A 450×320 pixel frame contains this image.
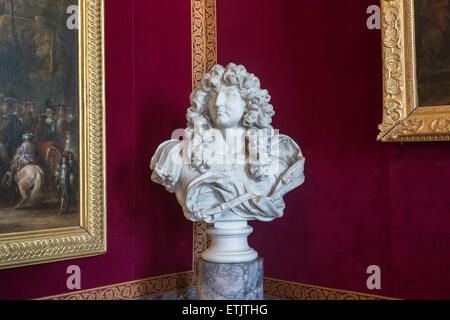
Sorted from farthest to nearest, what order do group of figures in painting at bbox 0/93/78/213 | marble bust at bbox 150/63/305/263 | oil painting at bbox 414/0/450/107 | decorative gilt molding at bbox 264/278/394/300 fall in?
decorative gilt molding at bbox 264/278/394/300 → group of figures in painting at bbox 0/93/78/213 → marble bust at bbox 150/63/305/263 → oil painting at bbox 414/0/450/107

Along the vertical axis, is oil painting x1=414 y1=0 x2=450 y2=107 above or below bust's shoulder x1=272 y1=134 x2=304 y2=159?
above

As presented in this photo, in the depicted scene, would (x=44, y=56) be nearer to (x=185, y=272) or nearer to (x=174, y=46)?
(x=174, y=46)

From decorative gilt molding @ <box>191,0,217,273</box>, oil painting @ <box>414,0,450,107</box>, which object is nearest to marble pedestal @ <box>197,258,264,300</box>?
decorative gilt molding @ <box>191,0,217,273</box>

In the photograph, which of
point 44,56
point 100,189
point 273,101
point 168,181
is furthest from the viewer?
point 273,101

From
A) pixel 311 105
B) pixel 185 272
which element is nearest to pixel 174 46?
pixel 311 105

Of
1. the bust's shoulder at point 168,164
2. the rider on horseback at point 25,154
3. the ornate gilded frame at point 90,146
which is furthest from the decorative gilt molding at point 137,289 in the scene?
the bust's shoulder at point 168,164

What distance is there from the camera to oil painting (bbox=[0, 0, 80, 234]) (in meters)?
3.60

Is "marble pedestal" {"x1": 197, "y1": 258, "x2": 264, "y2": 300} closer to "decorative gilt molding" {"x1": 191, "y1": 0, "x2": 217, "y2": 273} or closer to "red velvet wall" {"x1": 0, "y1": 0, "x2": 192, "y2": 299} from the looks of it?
"red velvet wall" {"x1": 0, "y1": 0, "x2": 192, "y2": 299}

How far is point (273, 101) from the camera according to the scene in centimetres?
445

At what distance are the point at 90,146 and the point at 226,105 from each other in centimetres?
123

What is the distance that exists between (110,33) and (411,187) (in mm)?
2700

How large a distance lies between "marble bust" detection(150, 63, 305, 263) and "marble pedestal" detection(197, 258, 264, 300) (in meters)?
0.06

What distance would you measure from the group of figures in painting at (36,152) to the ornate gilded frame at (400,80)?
2376 millimetres

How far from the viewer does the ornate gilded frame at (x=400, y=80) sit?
136 inches
